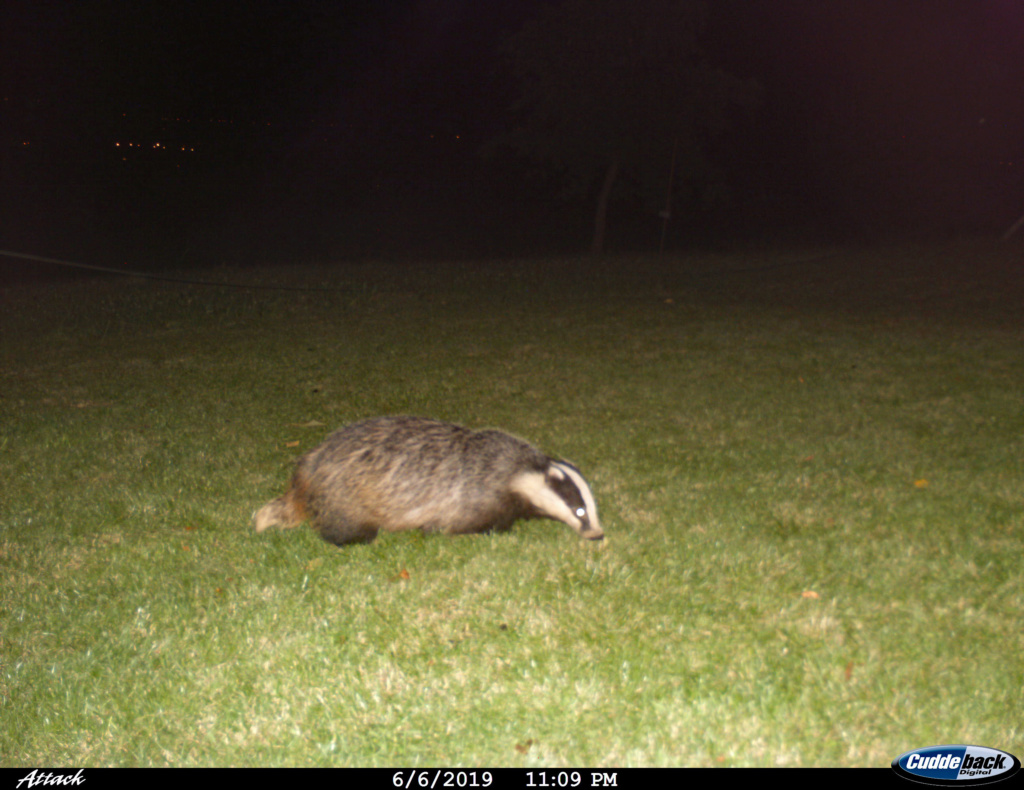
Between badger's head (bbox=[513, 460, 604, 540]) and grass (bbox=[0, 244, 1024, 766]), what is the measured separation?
6.0 inches

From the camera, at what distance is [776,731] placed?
3377 millimetres

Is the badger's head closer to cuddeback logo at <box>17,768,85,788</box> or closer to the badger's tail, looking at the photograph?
the badger's tail

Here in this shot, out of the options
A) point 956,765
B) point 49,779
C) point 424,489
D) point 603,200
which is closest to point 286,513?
point 424,489

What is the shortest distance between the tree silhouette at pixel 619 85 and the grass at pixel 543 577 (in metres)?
16.6

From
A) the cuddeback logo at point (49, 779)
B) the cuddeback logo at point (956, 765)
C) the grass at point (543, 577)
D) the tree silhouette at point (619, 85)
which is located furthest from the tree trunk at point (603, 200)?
the cuddeback logo at point (49, 779)

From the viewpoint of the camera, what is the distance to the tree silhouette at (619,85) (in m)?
24.4

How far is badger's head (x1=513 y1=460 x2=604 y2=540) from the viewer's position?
5035 mm

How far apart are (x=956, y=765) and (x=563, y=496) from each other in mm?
2492

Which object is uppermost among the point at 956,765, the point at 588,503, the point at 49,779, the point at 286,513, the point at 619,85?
the point at 619,85

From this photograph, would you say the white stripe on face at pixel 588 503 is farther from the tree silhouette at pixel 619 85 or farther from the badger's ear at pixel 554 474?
the tree silhouette at pixel 619 85

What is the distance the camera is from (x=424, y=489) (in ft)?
16.8

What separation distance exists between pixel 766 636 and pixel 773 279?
17.3 metres

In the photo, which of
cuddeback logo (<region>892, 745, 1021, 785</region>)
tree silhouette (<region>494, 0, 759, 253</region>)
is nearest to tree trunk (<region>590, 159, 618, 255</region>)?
tree silhouette (<region>494, 0, 759, 253</region>)

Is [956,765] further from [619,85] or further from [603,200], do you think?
[603,200]
